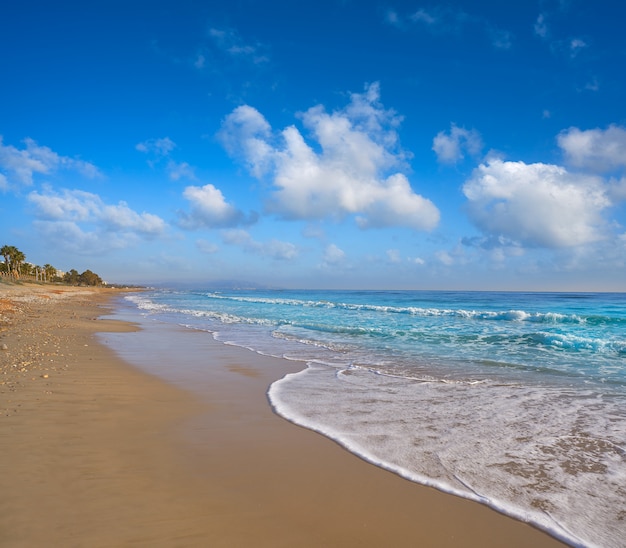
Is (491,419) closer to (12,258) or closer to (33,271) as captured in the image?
(12,258)

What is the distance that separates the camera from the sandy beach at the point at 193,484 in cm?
316

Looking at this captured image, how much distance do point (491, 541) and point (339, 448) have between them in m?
2.18

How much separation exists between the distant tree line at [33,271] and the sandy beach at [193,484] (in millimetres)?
109087

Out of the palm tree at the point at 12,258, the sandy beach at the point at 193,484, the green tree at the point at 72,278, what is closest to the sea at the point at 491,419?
the sandy beach at the point at 193,484

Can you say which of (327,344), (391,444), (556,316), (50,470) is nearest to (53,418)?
(50,470)

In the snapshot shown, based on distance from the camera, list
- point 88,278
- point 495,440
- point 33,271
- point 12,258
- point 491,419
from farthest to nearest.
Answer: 1. point 88,278
2. point 33,271
3. point 12,258
4. point 491,419
5. point 495,440

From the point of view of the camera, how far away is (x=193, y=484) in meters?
3.97

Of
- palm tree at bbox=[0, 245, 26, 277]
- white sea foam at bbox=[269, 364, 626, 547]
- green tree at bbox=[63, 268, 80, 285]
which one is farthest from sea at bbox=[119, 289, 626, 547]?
green tree at bbox=[63, 268, 80, 285]

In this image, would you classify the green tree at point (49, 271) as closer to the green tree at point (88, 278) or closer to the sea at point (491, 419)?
the green tree at point (88, 278)

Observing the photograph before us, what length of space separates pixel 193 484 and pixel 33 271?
482 ft

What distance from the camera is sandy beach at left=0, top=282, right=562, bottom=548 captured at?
3.16m

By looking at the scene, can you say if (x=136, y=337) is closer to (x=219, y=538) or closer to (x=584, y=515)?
(x=219, y=538)

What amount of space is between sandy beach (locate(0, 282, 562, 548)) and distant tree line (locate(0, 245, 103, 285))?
10909 centimetres

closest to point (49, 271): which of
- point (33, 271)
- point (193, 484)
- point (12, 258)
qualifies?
point (33, 271)
